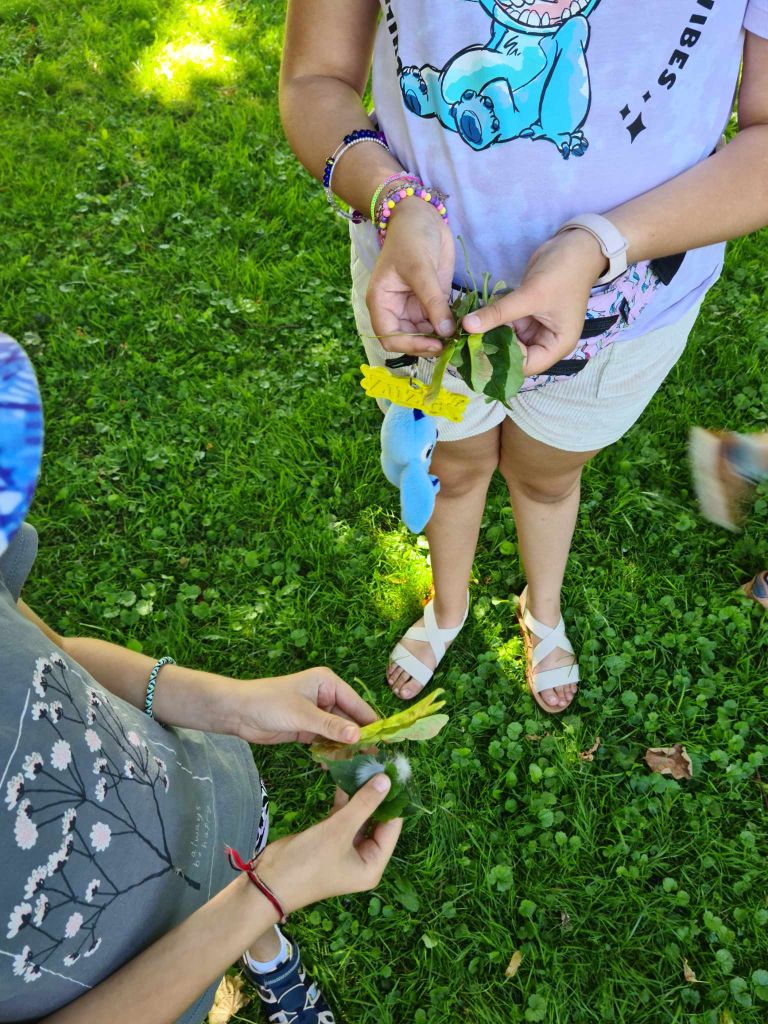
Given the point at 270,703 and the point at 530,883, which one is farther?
the point at 530,883

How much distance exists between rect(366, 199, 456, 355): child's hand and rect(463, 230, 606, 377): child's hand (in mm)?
110

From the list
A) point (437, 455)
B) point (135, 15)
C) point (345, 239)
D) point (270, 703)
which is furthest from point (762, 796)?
point (135, 15)

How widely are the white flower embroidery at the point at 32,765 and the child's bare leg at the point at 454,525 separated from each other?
43.4 inches

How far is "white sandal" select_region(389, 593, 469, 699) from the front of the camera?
250 cm

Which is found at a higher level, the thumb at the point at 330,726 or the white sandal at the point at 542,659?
the thumb at the point at 330,726

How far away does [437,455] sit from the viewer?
1909mm

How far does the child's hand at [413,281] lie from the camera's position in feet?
4.25

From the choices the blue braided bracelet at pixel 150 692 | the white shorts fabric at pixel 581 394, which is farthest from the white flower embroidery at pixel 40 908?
the white shorts fabric at pixel 581 394

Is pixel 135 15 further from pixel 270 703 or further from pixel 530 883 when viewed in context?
pixel 530 883

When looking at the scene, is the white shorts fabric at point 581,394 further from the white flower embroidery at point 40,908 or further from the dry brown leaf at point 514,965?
the dry brown leaf at point 514,965

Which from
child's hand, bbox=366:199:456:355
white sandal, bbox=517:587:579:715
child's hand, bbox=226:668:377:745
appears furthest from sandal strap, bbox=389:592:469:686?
child's hand, bbox=366:199:456:355

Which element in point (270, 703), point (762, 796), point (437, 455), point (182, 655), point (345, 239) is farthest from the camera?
point (345, 239)

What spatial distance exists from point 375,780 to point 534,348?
0.80 meters

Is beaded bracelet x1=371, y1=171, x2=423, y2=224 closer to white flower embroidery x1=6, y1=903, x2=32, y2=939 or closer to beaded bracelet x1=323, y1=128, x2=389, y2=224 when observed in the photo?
beaded bracelet x1=323, y1=128, x2=389, y2=224
